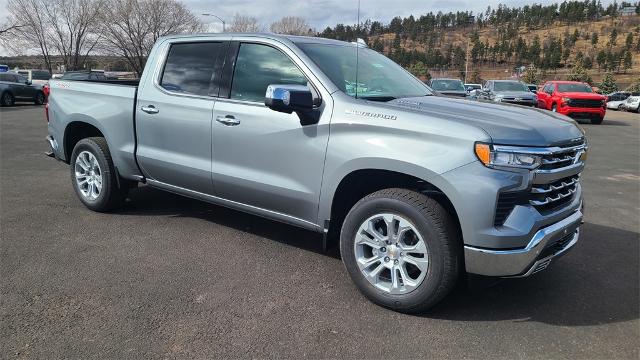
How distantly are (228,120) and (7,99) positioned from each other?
23449mm

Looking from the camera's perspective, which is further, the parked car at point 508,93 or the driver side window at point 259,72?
the parked car at point 508,93

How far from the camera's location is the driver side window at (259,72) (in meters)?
4.08

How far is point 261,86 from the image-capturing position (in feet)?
13.8

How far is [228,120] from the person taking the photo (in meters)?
4.26

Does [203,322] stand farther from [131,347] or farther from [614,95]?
[614,95]

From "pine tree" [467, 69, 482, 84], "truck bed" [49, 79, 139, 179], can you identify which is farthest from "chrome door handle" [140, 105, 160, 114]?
"pine tree" [467, 69, 482, 84]

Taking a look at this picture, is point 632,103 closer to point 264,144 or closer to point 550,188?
point 550,188

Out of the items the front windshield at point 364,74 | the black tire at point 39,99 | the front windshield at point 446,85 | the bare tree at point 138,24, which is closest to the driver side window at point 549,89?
the front windshield at point 446,85

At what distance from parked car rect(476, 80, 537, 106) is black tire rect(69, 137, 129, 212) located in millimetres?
16060

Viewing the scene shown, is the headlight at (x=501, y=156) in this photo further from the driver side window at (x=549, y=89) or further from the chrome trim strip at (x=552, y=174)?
the driver side window at (x=549, y=89)

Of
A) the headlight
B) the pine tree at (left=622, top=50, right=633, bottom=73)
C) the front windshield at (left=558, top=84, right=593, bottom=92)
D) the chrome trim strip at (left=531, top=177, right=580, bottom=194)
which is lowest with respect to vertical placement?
the chrome trim strip at (left=531, top=177, right=580, bottom=194)

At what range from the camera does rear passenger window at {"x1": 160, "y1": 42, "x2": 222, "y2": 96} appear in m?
4.59

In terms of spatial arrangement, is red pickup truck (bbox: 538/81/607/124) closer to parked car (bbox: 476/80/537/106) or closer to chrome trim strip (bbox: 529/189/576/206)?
parked car (bbox: 476/80/537/106)

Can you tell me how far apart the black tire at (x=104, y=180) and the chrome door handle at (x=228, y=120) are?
1.74m
